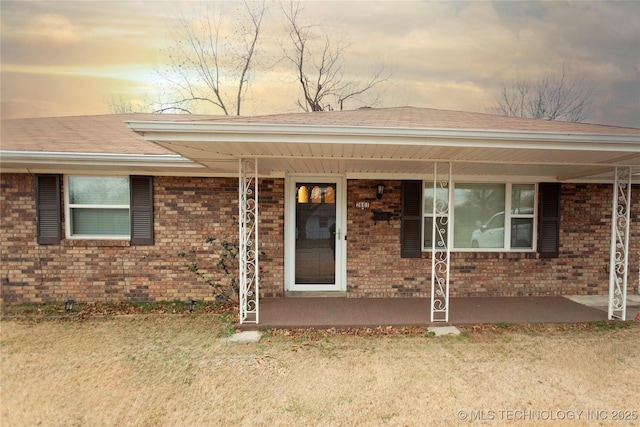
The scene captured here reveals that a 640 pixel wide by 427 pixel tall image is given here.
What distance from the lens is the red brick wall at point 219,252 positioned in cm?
550

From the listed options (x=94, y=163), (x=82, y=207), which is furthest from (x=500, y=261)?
(x=82, y=207)

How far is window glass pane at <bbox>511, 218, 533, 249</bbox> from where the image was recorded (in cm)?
605

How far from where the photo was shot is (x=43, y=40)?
4.59 meters

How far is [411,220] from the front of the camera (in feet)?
18.9

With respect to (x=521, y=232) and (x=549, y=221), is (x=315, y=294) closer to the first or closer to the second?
(x=521, y=232)

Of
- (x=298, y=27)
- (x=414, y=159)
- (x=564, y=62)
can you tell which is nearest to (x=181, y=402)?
(x=414, y=159)

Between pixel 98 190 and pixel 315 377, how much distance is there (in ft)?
16.4

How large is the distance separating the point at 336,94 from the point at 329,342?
12.4m

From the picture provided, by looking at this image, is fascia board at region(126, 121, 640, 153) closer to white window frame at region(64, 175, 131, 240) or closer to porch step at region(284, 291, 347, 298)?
white window frame at region(64, 175, 131, 240)

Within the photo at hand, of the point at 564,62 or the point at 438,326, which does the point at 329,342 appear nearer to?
the point at 438,326

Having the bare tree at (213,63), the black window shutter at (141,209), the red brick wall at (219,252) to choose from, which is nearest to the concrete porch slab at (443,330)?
the red brick wall at (219,252)

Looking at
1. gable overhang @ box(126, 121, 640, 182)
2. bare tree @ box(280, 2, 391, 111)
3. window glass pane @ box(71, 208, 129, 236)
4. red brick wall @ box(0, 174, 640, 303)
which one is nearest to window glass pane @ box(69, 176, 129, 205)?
window glass pane @ box(71, 208, 129, 236)

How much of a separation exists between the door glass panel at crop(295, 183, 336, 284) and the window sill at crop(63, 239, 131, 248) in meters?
3.08

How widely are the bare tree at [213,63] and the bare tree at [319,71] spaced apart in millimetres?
1789
